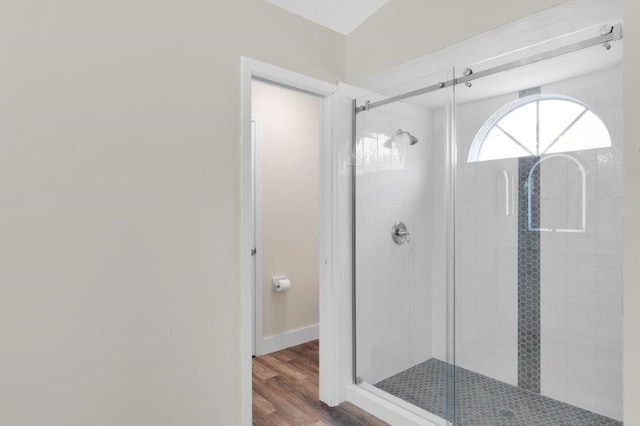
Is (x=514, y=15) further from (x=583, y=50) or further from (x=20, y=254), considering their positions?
(x=20, y=254)

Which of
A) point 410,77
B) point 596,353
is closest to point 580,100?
point 410,77

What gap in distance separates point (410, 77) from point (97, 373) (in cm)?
221

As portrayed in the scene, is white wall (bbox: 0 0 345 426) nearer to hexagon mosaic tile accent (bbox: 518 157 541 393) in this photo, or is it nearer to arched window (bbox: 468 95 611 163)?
arched window (bbox: 468 95 611 163)

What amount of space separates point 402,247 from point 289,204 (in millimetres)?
1281

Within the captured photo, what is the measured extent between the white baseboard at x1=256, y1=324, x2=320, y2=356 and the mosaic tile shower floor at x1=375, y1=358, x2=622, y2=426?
1206mm

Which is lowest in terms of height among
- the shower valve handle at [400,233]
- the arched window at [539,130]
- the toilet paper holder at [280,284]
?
the toilet paper holder at [280,284]

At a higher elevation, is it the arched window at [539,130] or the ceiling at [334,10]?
the ceiling at [334,10]

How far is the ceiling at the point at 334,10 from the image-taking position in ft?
6.91

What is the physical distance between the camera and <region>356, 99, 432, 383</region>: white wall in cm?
233

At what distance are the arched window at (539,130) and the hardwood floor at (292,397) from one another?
169 cm

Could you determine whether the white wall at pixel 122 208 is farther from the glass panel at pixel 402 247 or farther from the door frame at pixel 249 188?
the glass panel at pixel 402 247

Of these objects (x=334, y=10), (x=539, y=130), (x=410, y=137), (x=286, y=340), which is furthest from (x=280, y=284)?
(x=539, y=130)

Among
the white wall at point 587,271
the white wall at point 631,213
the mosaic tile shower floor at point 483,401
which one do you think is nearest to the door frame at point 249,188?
the mosaic tile shower floor at point 483,401

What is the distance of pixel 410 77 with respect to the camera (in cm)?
228
